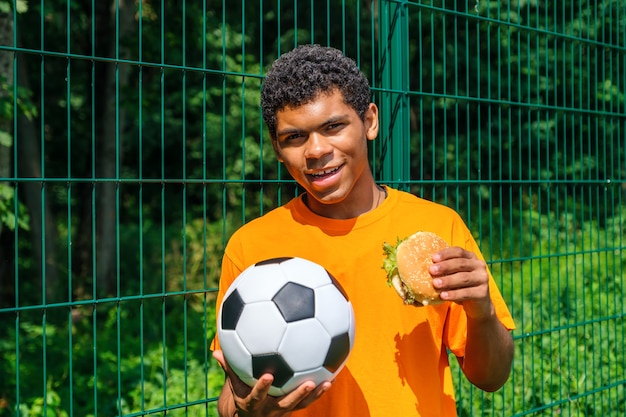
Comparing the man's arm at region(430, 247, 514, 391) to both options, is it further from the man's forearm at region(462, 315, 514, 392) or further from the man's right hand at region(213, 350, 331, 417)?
the man's right hand at region(213, 350, 331, 417)

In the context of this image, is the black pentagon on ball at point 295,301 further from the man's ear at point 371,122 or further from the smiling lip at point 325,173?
the man's ear at point 371,122

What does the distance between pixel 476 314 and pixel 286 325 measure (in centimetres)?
48

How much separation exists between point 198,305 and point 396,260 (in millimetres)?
6549

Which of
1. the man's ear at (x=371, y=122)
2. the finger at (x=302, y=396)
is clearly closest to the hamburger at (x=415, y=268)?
the finger at (x=302, y=396)

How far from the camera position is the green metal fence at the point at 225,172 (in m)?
2.95

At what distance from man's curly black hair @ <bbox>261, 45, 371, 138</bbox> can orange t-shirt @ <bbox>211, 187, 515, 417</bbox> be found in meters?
0.29

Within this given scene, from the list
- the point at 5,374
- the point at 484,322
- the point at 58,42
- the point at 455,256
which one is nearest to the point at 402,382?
the point at 484,322

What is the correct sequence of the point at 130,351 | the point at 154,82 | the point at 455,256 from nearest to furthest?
the point at 455,256, the point at 130,351, the point at 154,82

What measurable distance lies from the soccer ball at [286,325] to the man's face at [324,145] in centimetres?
24

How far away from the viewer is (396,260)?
6.12 ft

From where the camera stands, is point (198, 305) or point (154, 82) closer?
point (198, 305)

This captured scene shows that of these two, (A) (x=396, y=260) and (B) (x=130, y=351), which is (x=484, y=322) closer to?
(A) (x=396, y=260)

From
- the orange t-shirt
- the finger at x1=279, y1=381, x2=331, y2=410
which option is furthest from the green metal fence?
the finger at x1=279, y1=381, x2=331, y2=410

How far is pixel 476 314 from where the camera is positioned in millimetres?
1837
